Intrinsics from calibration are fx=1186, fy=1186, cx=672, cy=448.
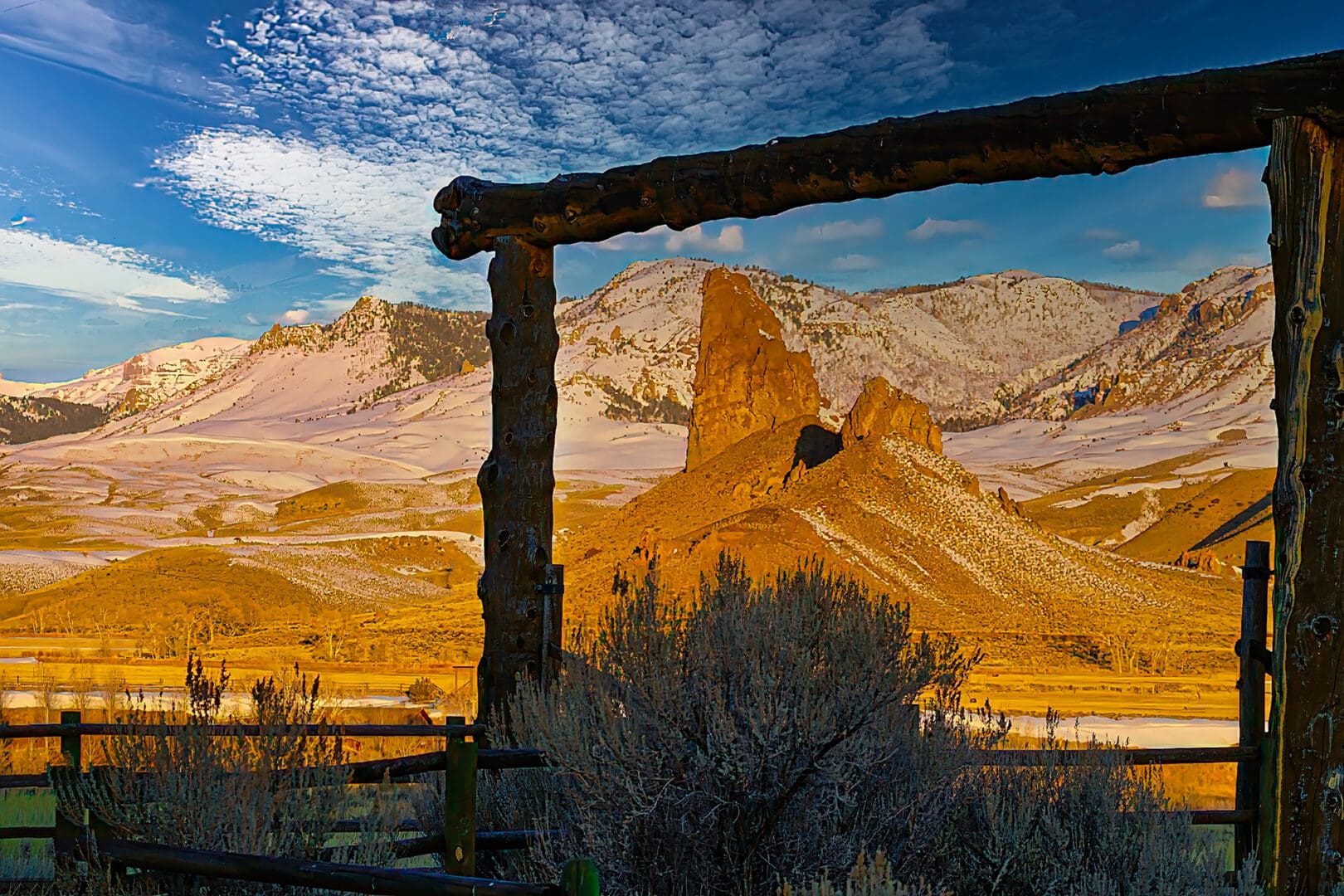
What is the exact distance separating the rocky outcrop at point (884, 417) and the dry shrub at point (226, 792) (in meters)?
37.5

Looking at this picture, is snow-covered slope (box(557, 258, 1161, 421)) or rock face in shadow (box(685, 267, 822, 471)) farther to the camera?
snow-covered slope (box(557, 258, 1161, 421))

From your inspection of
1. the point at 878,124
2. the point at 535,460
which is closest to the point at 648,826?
the point at 535,460

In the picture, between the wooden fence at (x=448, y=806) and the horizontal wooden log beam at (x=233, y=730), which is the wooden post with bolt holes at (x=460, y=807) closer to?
the wooden fence at (x=448, y=806)

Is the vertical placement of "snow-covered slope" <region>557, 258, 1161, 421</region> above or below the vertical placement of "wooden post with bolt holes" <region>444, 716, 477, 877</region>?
above

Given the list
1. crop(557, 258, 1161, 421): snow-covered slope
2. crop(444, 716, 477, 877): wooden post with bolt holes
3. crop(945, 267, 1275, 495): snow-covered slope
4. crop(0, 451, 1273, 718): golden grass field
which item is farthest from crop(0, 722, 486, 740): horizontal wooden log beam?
crop(557, 258, 1161, 421): snow-covered slope

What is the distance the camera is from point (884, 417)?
4103 cm

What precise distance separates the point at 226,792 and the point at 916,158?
3353 millimetres

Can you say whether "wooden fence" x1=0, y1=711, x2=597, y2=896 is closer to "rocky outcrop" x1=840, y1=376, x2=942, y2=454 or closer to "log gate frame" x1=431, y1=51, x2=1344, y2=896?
"log gate frame" x1=431, y1=51, x2=1344, y2=896

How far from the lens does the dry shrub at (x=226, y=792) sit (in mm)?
3555

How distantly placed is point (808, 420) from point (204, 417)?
414 feet

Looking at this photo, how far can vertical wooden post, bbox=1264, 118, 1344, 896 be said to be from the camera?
3.91 m

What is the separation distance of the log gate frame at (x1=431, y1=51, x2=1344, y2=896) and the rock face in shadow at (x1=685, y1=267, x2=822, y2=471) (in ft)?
134

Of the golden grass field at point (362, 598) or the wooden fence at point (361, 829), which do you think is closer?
the wooden fence at point (361, 829)

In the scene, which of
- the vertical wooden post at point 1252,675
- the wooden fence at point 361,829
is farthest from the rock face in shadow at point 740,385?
the wooden fence at point 361,829
